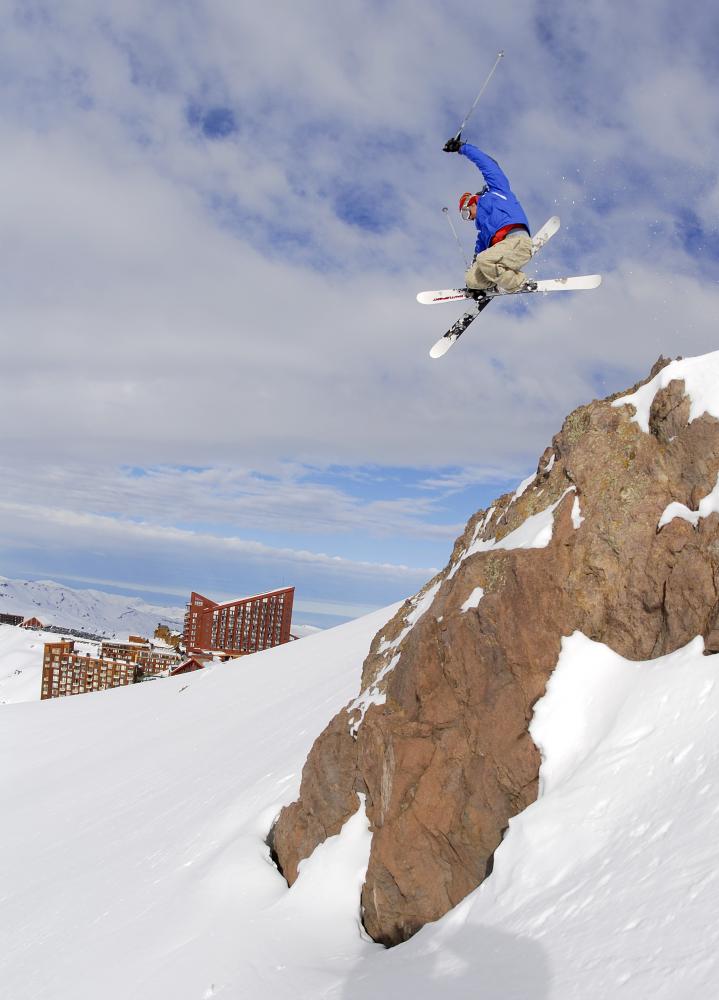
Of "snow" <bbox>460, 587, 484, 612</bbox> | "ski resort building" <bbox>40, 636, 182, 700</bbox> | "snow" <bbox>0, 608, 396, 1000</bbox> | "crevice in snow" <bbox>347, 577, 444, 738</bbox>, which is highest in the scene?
"snow" <bbox>460, 587, 484, 612</bbox>

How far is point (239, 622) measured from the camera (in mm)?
43812

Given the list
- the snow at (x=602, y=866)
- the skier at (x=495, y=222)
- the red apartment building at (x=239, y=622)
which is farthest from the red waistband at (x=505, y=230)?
the red apartment building at (x=239, y=622)

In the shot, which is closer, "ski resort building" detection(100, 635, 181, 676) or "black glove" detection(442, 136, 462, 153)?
"black glove" detection(442, 136, 462, 153)

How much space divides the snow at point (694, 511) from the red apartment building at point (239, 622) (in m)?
35.3

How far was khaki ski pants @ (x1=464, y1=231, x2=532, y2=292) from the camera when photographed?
10.3 metres

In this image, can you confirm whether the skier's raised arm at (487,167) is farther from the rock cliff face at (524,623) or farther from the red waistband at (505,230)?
the rock cliff face at (524,623)

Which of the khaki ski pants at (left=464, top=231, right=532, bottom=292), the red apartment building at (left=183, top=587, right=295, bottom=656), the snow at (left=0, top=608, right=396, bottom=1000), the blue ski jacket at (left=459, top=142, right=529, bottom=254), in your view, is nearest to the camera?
the snow at (left=0, top=608, right=396, bottom=1000)

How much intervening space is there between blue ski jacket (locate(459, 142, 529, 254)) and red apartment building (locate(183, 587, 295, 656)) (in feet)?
111

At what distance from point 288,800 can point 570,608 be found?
19.8ft

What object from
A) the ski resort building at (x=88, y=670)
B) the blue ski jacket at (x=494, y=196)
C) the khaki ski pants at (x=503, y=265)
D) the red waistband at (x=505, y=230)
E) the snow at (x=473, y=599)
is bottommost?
the ski resort building at (x=88, y=670)

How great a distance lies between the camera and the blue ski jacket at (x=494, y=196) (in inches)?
396

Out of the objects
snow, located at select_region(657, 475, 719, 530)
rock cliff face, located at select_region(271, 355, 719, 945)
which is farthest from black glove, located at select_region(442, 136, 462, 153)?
snow, located at select_region(657, 475, 719, 530)

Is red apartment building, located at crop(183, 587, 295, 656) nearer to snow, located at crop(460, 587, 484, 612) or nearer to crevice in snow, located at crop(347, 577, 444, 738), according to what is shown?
crevice in snow, located at crop(347, 577, 444, 738)

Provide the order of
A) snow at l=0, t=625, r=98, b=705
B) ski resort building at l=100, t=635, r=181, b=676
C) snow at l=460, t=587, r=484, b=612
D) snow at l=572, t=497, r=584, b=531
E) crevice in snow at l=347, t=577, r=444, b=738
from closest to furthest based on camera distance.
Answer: snow at l=572, t=497, r=584, b=531 < snow at l=460, t=587, r=484, b=612 < crevice in snow at l=347, t=577, r=444, b=738 < ski resort building at l=100, t=635, r=181, b=676 < snow at l=0, t=625, r=98, b=705
